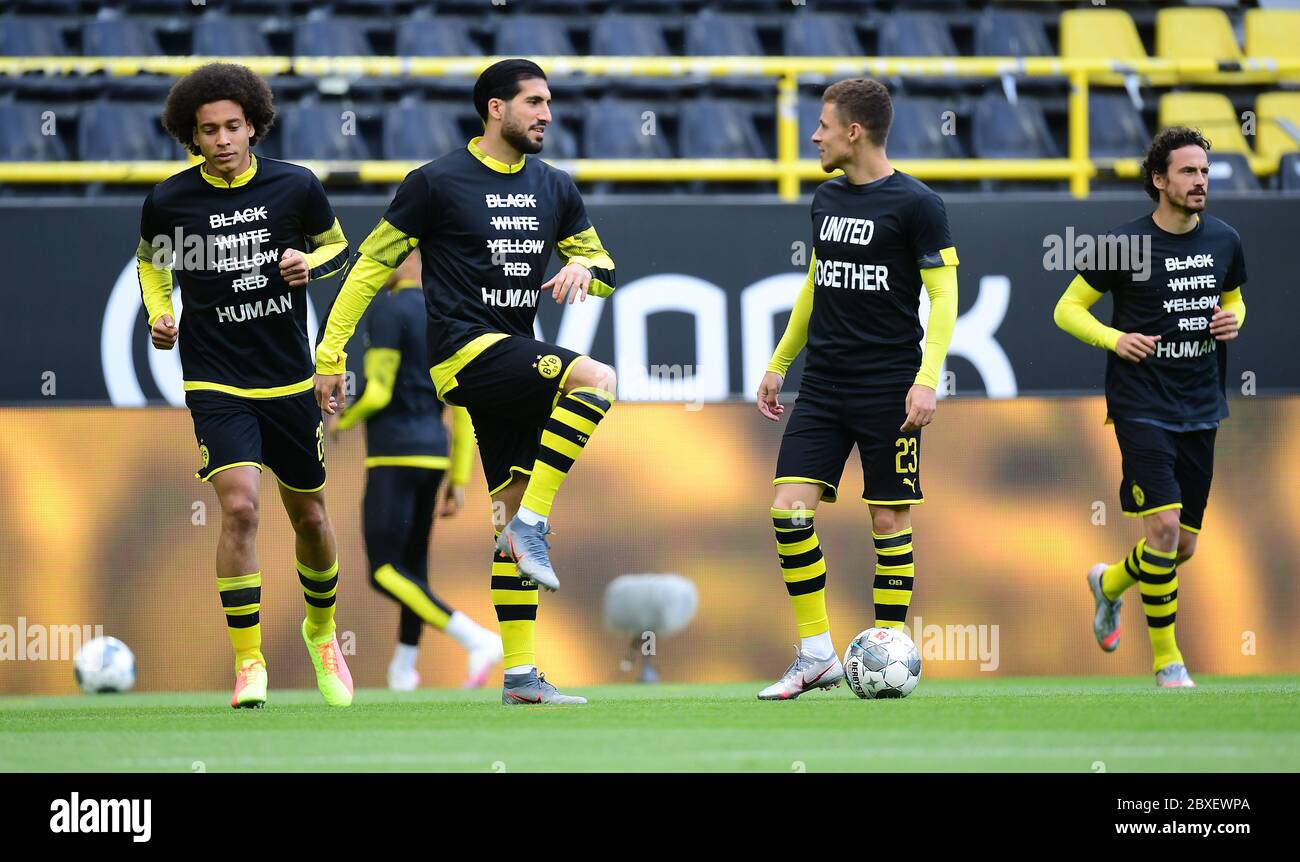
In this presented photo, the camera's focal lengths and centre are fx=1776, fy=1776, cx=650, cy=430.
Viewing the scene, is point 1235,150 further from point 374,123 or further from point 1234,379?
point 374,123

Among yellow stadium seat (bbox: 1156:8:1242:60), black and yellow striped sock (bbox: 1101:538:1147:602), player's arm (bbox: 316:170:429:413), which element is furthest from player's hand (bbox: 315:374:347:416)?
yellow stadium seat (bbox: 1156:8:1242:60)

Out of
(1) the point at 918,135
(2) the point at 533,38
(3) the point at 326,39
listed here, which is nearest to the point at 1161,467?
(1) the point at 918,135

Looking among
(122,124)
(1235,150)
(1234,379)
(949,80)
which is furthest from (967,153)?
(122,124)

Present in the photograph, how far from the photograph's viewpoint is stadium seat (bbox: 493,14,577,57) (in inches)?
491

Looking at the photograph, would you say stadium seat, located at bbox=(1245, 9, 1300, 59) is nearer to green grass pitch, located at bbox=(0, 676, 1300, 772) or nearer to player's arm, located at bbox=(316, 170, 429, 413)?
green grass pitch, located at bbox=(0, 676, 1300, 772)

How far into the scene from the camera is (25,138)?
11.4m

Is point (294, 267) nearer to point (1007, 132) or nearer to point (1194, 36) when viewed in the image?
point (1007, 132)

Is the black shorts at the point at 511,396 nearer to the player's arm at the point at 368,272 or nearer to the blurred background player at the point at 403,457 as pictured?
the player's arm at the point at 368,272

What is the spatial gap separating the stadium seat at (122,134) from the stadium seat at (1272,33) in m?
7.80

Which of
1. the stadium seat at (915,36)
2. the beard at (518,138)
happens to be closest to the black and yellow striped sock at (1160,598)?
the beard at (518,138)

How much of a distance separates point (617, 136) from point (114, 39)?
3737mm

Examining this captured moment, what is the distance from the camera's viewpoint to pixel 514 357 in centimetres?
598

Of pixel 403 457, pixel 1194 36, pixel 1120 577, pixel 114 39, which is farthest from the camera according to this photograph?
pixel 1194 36

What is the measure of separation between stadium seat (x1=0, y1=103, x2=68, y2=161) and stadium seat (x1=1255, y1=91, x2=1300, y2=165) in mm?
7842
